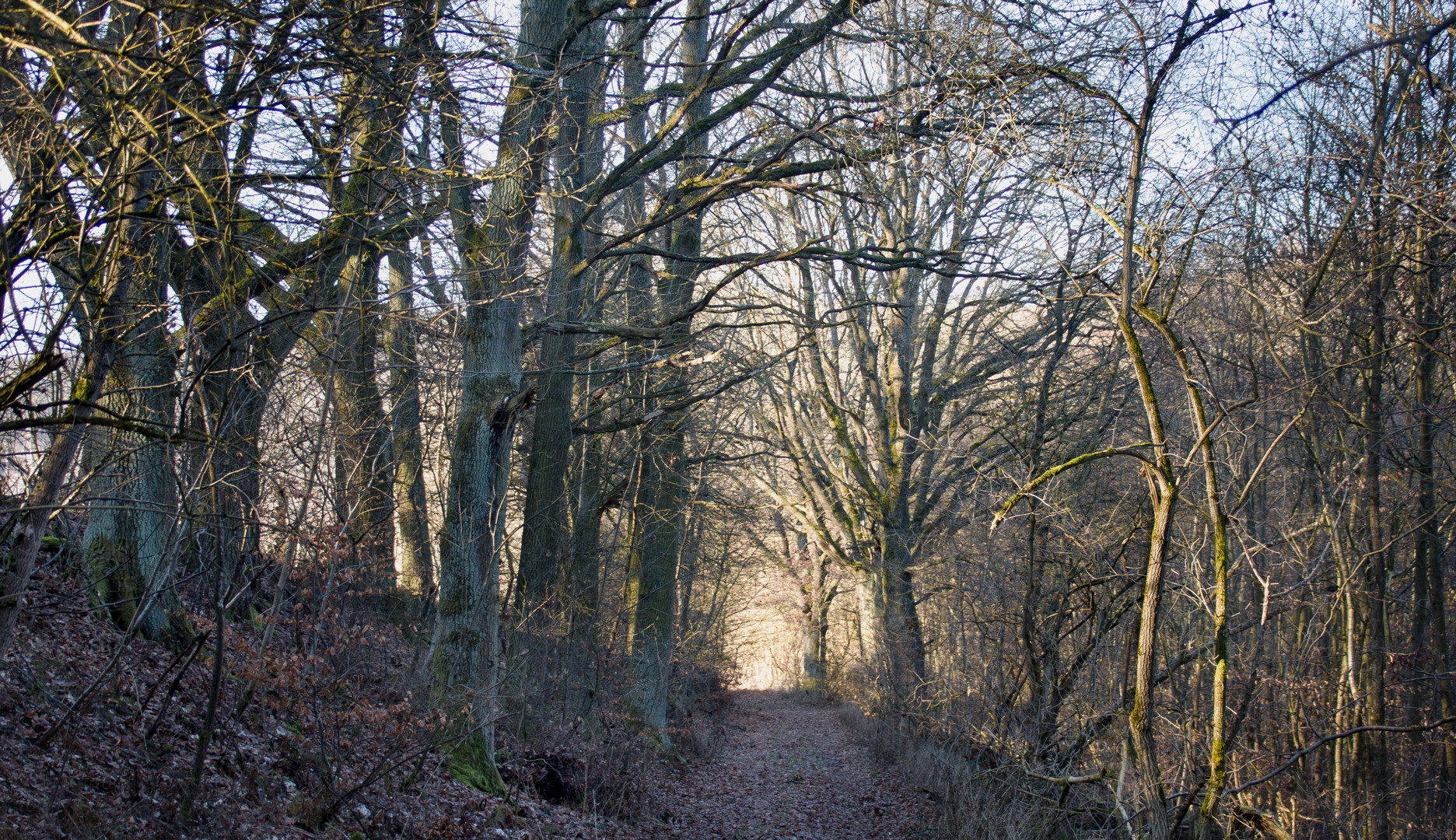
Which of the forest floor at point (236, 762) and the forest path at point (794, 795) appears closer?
the forest floor at point (236, 762)

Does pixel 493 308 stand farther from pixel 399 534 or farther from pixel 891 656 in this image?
pixel 891 656

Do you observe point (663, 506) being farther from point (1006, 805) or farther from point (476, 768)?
point (1006, 805)

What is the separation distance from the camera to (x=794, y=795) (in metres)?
11.6

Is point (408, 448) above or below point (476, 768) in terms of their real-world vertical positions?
above

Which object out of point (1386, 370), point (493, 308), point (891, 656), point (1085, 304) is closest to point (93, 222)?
point (493, 308)

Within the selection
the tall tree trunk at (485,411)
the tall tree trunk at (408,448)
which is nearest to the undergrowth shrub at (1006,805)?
the tall tree trunk at (485,411)

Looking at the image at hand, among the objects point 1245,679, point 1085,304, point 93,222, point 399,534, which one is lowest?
point 1245,679

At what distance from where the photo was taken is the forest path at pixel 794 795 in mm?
9492

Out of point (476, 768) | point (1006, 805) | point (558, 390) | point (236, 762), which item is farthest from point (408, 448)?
point (1006, 805)

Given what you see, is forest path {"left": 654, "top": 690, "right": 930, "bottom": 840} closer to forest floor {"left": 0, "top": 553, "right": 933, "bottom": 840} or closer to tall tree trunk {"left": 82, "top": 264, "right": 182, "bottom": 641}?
forest floor {"left": 0, "top": 553, "right": 933, "bottom": 840}

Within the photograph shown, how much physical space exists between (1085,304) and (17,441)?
880 cm

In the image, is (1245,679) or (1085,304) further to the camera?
(1085,304)

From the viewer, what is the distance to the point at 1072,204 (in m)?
8.05

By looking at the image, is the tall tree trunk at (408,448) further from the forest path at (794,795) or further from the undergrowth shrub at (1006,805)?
the undergrowth shrub at (1006,805)
